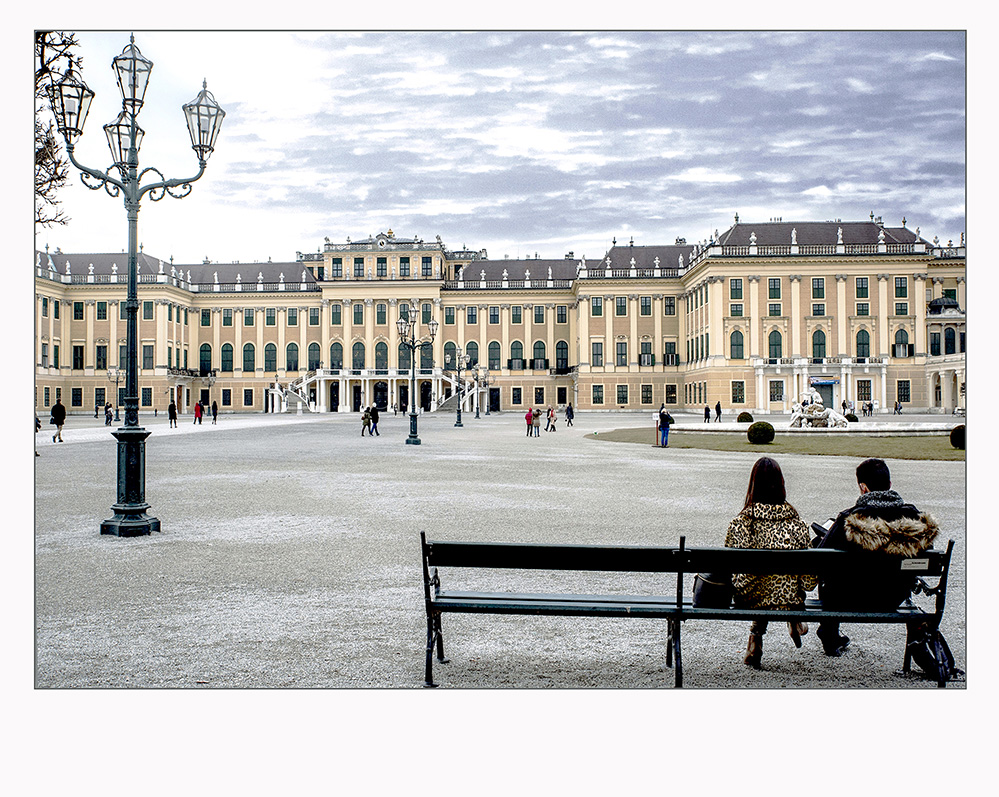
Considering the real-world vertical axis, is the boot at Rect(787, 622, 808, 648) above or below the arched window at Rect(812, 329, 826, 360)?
below

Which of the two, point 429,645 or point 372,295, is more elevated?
point 372,295

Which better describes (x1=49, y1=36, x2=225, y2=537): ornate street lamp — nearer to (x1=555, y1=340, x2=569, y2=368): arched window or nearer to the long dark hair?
the long dark hair

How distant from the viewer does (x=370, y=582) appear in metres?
6.55

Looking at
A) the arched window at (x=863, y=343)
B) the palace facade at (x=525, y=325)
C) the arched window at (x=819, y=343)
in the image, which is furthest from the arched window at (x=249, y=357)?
the arched window at (x=863, y=343)

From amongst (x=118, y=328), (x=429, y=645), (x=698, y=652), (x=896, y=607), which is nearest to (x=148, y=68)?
(x=429, y=645)

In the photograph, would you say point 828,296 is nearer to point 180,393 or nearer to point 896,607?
point 180,393

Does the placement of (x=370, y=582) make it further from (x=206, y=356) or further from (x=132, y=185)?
(x=206, y=356)

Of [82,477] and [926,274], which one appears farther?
[926,274]

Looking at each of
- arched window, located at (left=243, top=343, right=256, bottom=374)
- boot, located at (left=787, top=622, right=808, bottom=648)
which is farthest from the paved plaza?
arched window, located at (left=243, top=343, right=256, bottom=374)

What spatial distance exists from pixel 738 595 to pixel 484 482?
9377mm

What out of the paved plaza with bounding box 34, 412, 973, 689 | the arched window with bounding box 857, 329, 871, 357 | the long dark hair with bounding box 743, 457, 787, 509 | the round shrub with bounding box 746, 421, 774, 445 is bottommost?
the paved plaza with bounding box 34, 412, 973, 689

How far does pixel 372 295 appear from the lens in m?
76.6

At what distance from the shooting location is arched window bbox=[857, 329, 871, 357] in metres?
58.8

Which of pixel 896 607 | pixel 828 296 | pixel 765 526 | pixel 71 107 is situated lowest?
pixel 896 607
